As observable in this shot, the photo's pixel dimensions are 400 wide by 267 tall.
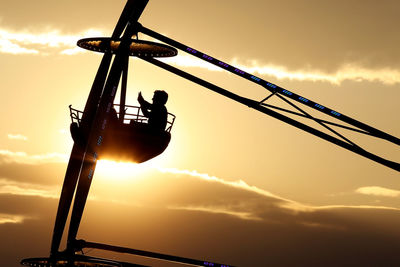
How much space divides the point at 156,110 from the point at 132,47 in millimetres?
2698

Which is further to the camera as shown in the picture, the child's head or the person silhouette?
the child's head

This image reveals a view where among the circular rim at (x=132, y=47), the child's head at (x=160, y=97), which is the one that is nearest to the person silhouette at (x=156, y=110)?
the child's head at (x=160, y=97)

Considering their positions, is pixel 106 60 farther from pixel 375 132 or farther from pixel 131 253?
pixel 375 132

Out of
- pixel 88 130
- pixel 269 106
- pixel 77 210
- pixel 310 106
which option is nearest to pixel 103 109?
pixel 88 130

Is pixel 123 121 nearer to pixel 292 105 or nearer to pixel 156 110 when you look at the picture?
pixel 156 110

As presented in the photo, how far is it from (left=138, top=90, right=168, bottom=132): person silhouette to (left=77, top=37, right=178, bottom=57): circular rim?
1.72 m

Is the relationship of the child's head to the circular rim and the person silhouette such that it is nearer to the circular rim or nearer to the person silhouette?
the person silhouette

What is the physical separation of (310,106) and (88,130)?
29.0 feet

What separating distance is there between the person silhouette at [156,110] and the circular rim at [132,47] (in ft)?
5.63

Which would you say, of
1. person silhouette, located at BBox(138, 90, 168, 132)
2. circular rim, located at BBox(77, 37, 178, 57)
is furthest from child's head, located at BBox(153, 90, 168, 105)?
circular rim, located at BBox(77, 37, 178, 57)

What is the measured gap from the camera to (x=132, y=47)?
26078 millimetres

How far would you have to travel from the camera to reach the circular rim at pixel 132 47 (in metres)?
25.6

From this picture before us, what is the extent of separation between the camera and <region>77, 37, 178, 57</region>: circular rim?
25594 mm

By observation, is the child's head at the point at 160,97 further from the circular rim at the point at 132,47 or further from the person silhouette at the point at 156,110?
the circular rim at the point at 132,47
